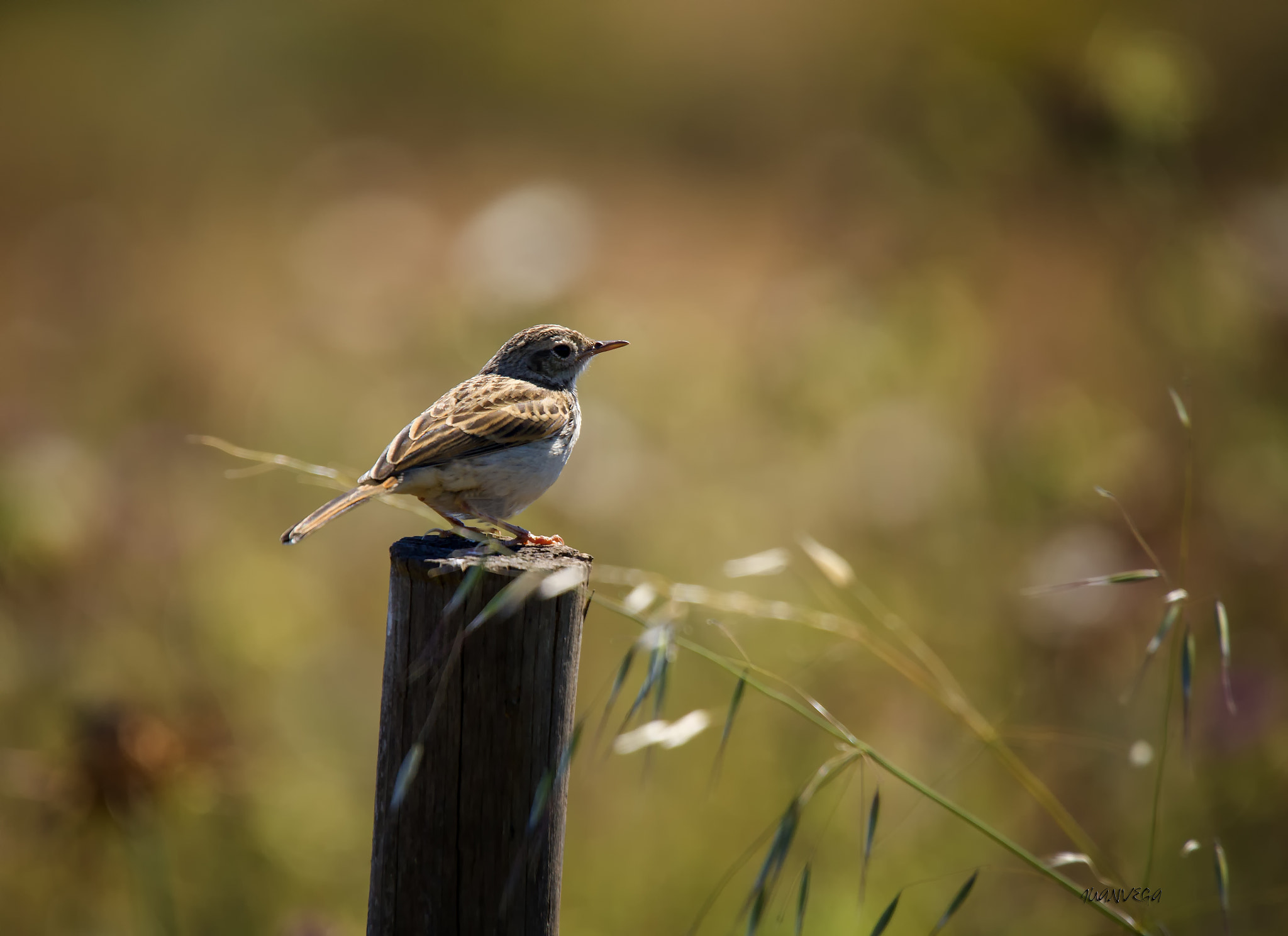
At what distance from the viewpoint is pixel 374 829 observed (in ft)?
10.0

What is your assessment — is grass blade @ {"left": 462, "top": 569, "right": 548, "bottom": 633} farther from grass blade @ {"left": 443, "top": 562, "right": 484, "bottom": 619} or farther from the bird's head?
the bird's head

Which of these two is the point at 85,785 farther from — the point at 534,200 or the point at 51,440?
the point at 534,200

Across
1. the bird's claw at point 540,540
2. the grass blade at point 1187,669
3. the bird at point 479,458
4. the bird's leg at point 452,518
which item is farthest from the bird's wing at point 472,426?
the grass blade at point 1187,669

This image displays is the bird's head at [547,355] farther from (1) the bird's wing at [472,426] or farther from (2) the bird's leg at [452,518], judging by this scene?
(2) the bird's leg at [452,518]

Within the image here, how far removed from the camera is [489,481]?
4.67 m

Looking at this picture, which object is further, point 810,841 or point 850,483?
point 850,483

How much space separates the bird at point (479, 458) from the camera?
14.8ft

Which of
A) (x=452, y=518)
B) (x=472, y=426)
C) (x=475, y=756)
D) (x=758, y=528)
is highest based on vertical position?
(x=472, y=426)

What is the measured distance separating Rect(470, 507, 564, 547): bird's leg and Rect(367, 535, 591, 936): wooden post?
1.17 meters

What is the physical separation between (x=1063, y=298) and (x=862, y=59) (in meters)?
12.7

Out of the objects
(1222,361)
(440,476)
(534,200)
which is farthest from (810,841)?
(534,200)

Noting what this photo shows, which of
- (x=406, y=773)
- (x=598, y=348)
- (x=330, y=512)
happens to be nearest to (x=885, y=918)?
(x=406, y=773)

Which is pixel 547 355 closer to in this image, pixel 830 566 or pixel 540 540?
pixel 540 540

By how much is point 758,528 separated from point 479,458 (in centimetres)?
337
